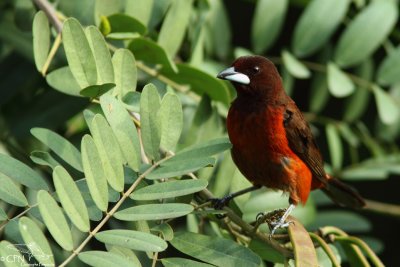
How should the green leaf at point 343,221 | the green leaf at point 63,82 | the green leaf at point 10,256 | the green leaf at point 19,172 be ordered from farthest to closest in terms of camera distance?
1. the green leaf at point 343,221
2. the green leaf at point 63,82
3. the green leaf at point 19,172
4. the green leaf at point 10,256

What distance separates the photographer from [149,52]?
3217 mm

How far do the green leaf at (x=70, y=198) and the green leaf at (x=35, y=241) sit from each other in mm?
122

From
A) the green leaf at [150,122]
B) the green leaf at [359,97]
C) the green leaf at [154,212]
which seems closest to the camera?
the green leaf at [154,212]

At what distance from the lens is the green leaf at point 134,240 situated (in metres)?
2.08

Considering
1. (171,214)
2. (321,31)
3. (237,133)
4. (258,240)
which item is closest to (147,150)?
(171,214)

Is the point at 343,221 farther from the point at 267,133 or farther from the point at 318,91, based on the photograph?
the point at 267,133

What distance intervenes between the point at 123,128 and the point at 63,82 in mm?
593

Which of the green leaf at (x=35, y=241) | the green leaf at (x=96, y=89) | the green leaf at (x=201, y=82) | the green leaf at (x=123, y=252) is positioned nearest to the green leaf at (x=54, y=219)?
the green leaf at (x=35, y=241)

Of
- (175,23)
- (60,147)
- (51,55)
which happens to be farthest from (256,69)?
(60,147)

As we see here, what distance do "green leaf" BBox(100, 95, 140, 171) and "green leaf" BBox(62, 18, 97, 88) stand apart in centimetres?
15

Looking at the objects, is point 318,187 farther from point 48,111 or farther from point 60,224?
point 60,224

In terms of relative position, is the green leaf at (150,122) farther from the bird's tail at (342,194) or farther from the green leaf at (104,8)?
the bird's tail at (342,194)

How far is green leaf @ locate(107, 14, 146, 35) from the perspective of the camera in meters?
3.11

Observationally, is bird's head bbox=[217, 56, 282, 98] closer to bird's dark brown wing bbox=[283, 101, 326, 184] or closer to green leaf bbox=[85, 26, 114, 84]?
bird's dark brown wing bbox=[283, 101, 326, 184]
